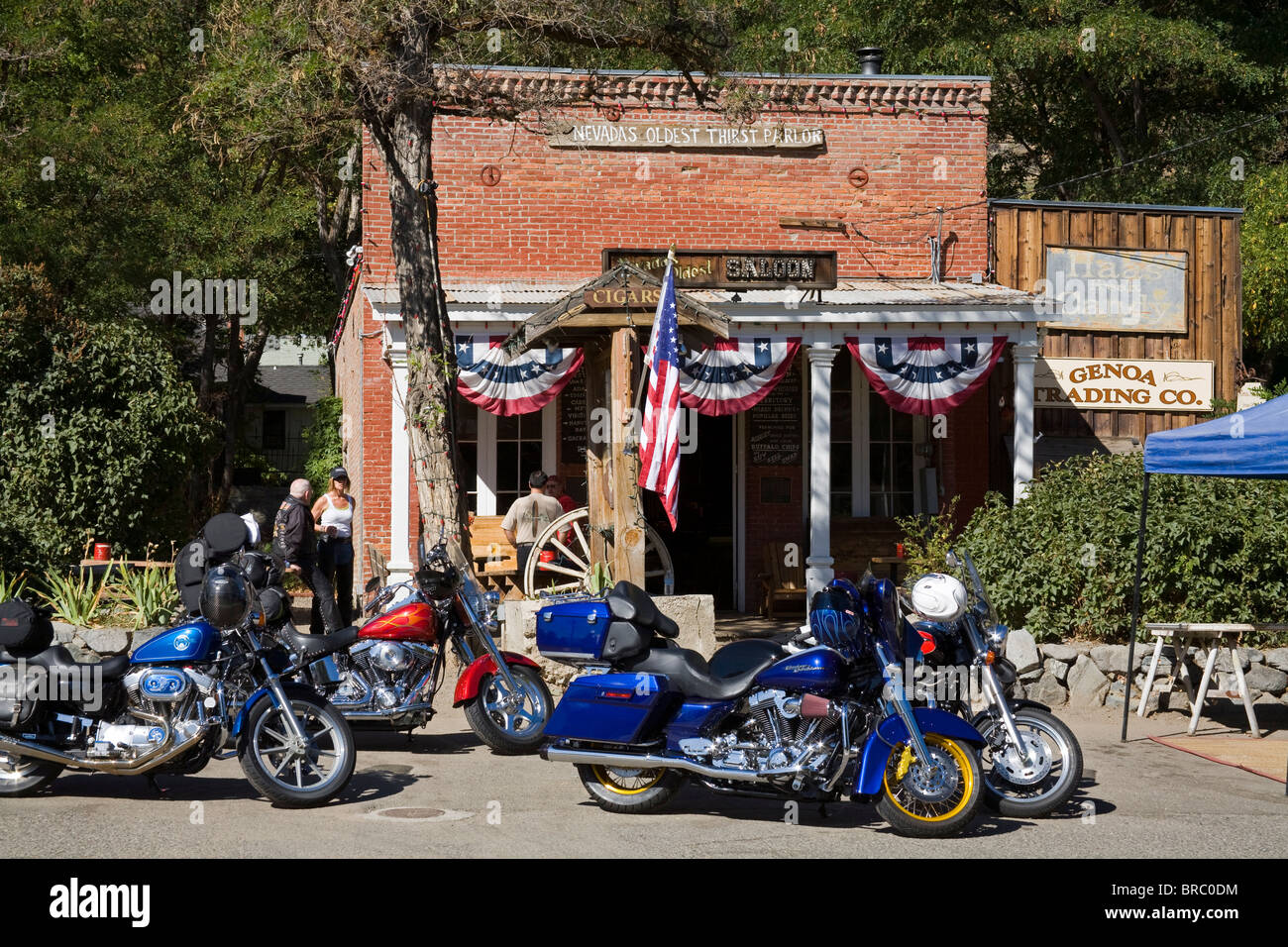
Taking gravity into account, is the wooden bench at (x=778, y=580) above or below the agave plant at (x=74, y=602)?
below

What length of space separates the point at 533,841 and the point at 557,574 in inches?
287

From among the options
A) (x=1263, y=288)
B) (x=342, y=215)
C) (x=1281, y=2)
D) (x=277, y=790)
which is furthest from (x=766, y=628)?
(x=1281, y=2)

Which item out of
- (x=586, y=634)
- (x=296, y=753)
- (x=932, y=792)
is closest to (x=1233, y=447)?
(x=932, y=792)

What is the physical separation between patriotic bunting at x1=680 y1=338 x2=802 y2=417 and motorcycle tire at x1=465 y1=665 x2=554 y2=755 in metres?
6.06

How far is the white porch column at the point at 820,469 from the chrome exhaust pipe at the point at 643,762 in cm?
764

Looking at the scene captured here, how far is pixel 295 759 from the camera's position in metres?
7.34

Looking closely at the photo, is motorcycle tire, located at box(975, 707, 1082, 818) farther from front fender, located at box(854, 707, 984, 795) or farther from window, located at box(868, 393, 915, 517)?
window, located at box(868, 393, 915, 517)

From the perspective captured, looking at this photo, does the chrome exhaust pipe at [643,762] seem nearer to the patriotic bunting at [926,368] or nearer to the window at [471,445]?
the patriotic bunting at [926,368]

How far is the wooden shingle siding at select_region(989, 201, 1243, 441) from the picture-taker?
17.6 m

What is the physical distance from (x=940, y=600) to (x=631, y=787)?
1871mm

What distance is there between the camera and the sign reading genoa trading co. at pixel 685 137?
16766 mm

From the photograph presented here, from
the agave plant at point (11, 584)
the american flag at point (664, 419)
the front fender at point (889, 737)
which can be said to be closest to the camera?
the front fender at point (889, 737)

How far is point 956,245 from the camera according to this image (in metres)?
17.4

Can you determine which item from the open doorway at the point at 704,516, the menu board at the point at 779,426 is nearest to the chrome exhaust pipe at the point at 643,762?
the menu board at the point at 779,426
